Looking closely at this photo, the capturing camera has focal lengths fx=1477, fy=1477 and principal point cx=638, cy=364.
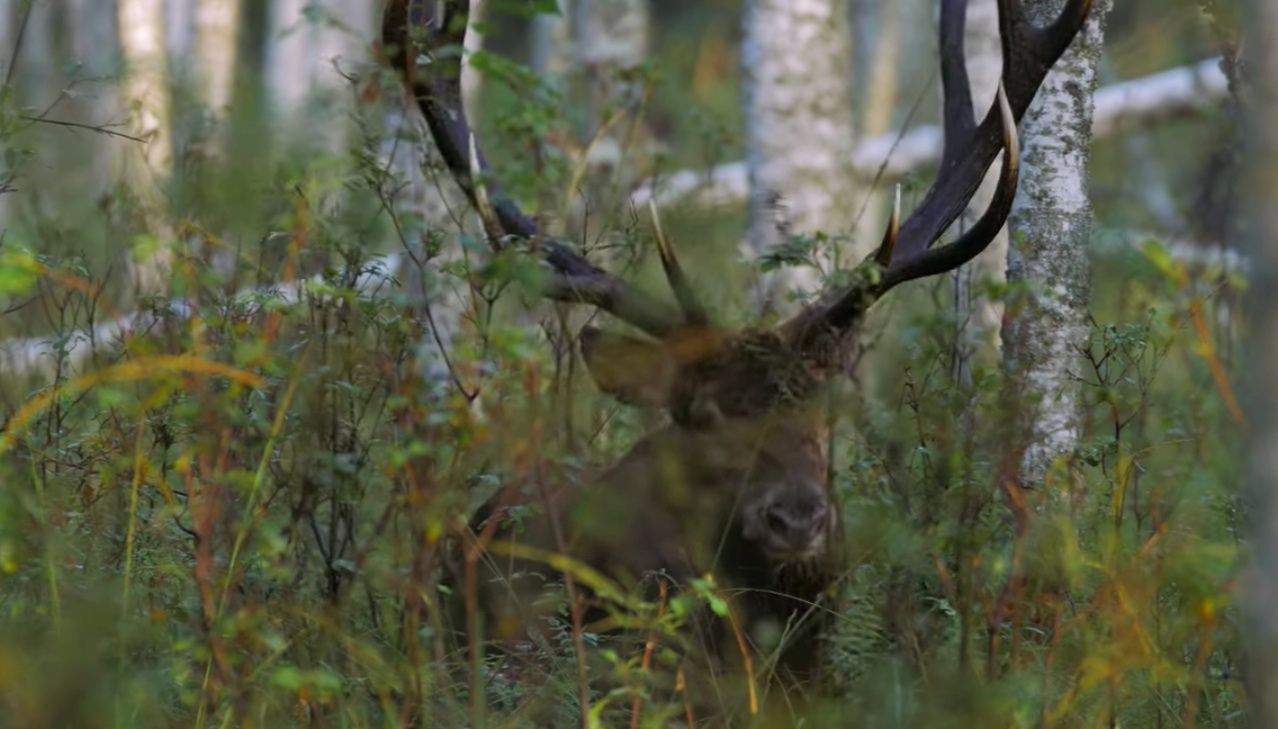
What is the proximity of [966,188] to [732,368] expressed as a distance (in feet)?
3.25

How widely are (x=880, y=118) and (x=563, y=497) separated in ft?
44.1

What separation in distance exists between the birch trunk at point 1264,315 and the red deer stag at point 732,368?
1.95 m

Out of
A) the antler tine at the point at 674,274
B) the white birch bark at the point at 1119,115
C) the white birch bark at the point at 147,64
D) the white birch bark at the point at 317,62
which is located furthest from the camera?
the white birch bark at the point at 1119,115

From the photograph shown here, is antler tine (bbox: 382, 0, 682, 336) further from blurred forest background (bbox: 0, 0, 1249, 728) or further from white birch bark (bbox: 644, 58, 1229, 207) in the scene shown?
white birch bark (bbox: 644, 58, 1229, 207)

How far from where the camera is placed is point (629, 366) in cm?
520

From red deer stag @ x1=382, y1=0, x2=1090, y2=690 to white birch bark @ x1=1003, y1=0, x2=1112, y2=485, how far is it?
19 centimetres

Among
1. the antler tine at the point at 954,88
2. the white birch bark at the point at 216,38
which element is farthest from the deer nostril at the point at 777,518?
the white birch bark at the point at 216,38

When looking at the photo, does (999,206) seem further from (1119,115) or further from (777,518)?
(1119,115)

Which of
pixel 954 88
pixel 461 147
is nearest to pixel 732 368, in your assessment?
pixel 461 147

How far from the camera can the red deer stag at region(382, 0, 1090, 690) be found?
4.44m

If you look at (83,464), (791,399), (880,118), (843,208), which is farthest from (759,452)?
(880,118)

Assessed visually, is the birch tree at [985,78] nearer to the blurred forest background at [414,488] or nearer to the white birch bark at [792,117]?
the blurred forest background at [414,488]

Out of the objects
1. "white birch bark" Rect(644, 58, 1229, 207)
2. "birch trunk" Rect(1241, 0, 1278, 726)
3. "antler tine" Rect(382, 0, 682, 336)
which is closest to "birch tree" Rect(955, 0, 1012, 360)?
"antler tine" Rect(382, 0, 682, 336)

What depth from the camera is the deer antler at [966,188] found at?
4457 mm
